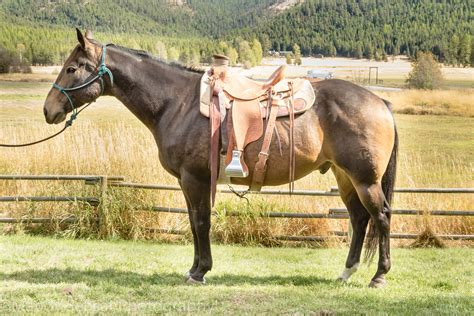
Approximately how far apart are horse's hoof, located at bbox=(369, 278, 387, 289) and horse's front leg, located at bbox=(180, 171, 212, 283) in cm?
124

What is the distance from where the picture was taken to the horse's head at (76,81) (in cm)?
434

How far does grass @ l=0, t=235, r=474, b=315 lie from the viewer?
3715 millimetres

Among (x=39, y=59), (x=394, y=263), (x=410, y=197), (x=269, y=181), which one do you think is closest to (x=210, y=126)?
(x=269, y=181)

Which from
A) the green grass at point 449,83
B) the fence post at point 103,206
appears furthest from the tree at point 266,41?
the fence post at point 103,206

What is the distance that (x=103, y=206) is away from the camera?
633cm

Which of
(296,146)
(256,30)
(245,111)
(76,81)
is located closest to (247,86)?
(245,111)

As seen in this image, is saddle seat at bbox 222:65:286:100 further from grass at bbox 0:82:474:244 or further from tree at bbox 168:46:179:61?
tree at bbox 168:46:179:61

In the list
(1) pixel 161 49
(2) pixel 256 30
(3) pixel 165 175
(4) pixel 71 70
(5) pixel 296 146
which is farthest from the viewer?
(2) pixel 256 30

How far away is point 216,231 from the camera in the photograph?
6332 millimetres

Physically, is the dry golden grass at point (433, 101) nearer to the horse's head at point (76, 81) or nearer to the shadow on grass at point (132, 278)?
the shadow on grass at point (132, 278)

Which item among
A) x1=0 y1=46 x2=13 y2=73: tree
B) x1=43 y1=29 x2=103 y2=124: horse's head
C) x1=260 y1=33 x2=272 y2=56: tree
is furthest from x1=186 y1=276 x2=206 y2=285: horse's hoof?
x1=0 y1=46 x2=13 y2=73: tree

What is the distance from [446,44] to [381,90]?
1.72 meters

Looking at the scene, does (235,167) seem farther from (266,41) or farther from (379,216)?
(266,41)

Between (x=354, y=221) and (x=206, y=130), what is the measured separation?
1425 mm
